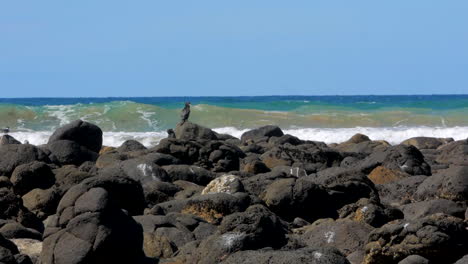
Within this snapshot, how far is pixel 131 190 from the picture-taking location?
10.1 meters

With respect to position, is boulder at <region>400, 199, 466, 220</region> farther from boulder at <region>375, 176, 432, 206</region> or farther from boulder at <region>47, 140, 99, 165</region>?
boulder at <region>47, 140, 99, 165</region>

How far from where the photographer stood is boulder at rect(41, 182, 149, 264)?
7.25 metres

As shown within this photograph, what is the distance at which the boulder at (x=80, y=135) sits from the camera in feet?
56.1

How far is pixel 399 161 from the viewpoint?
Result: 14820 millimetres

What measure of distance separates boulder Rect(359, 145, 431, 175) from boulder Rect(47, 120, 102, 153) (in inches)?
218

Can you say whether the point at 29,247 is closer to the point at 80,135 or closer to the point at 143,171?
the point at 143,171

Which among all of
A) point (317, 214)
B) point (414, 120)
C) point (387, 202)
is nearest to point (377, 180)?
point (387, 202)

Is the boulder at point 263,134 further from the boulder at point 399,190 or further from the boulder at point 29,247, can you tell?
the boulder at point 29,247

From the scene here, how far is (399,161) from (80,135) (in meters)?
6.28

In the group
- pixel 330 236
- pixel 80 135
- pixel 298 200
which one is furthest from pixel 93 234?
pixel 80 135

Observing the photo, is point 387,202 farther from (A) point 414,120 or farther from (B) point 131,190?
(A) point 414,120

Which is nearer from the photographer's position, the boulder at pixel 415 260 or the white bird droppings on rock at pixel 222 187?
the boulder at pixel 415 260

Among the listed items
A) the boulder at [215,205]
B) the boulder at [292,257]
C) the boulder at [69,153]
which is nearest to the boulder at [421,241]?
the boulder at [292,257]

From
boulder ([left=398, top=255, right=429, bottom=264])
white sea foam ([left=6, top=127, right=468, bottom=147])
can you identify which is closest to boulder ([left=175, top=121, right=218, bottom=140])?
Answer: white sea foam ([left=6, top=127, right=468, bottom=147])
